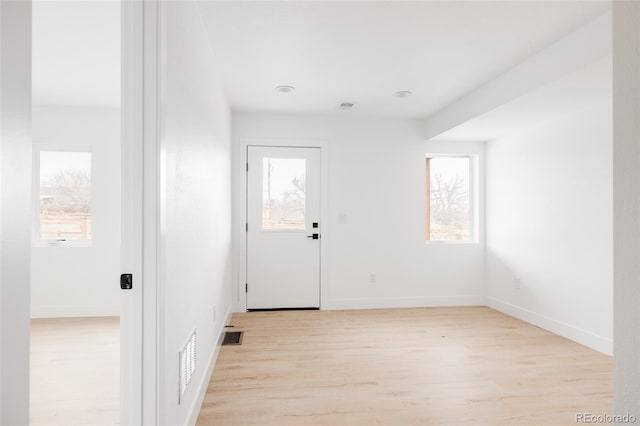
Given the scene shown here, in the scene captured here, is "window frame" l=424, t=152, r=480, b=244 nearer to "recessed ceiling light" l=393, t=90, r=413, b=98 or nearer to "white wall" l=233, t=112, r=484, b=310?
"white wall" l=233, t=112, r=484, b=310

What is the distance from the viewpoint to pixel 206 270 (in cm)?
257

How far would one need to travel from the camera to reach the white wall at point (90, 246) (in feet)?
13.7

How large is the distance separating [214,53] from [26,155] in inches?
96.4

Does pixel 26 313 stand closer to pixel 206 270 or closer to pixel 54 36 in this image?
pixel 206 270

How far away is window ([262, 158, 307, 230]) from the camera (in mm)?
4488

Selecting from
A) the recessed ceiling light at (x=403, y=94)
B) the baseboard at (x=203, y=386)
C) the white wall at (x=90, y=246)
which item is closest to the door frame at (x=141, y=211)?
the baseboard at (x=203, y=386)

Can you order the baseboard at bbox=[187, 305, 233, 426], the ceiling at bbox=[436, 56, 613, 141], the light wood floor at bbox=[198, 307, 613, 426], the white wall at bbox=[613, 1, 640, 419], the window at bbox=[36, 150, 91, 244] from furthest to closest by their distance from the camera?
1. the window at bbox=[36, 150, 91, 244]
2. the ceiling at bbox=[436, 56, 613, 141]
3. the light wood floor at bbox=[198, 307, 613, 426]
4. the baseboard at bbox=[187, 305, 233, 426]
5. the white wall at bbox=[613, 1, 640, 419]

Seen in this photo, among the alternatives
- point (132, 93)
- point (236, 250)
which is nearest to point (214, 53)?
point (132, 93)

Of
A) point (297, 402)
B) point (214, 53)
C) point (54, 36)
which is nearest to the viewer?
point (297, 402)

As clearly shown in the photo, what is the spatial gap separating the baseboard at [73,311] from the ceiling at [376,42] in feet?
9.47

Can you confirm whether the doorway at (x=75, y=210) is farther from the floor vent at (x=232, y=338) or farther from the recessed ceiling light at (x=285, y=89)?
the recessed ceiling light at (x=285, y=89)

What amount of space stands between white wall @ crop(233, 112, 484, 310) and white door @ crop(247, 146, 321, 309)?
0.12 meters

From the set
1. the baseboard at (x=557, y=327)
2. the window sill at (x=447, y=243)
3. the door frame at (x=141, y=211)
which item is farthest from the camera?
the window sill at (x=447, y=243)

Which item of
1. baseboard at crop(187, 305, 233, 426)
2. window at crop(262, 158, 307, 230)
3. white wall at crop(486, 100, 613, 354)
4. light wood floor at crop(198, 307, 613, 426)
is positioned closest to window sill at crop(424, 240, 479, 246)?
white wall at crop(486, 100, 613, 354)
